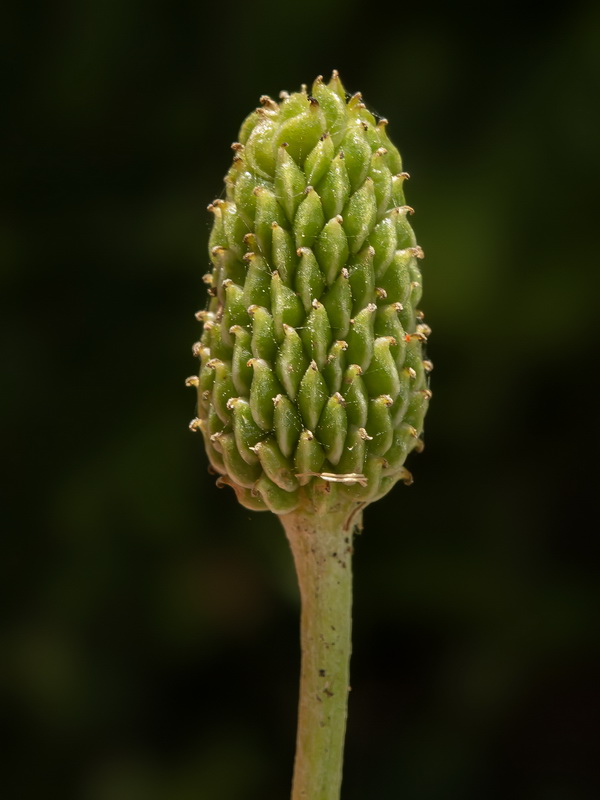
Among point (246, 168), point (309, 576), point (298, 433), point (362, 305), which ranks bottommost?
point (309, 576)

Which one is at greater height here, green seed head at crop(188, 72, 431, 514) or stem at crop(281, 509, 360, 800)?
green seed head at crop(188, 72, 431, 514)

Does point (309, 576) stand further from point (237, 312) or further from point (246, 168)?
point (246, 168)

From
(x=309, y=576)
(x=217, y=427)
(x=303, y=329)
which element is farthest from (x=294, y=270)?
(x=309, y=576)

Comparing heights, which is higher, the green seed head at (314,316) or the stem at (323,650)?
the green seed head at (314,316)
